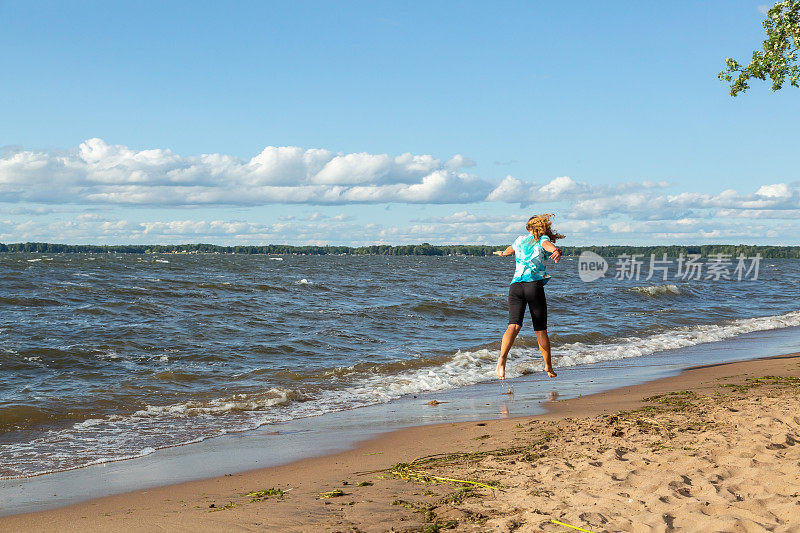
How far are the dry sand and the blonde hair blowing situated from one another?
2461 millimetres

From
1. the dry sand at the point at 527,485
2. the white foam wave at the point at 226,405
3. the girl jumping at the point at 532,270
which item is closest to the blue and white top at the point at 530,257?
the girl jumping at the point at 532,270

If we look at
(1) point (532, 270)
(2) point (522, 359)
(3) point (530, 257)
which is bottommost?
(2) point (522, 359)

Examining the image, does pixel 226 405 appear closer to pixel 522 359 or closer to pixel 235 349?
pixel 235 349

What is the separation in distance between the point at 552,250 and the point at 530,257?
1.27 feet

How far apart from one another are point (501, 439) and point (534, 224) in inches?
125

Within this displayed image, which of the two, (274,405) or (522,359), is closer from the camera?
(274,405)

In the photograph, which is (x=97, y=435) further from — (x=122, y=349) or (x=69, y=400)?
(x=122, y=349)

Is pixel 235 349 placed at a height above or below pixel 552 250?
below

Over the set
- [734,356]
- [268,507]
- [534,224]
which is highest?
[534,224]

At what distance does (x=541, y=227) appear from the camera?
8.33 meters

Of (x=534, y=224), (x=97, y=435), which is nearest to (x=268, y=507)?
(x=97, y=435)

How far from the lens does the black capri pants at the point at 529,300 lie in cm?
834

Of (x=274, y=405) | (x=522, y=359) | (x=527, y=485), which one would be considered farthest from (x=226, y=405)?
(x=522, y=359)

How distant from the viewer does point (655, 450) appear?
5152mm
